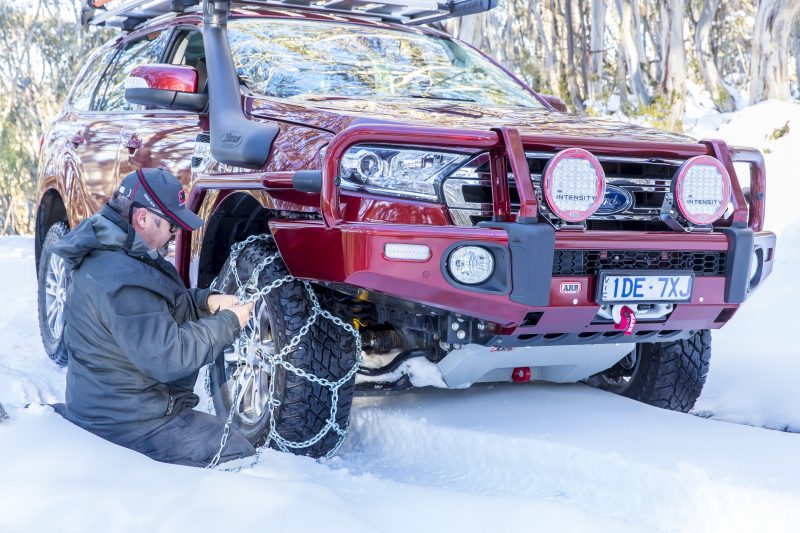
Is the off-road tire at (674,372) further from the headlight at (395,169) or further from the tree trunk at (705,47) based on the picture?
the tree trunk at (705,47)

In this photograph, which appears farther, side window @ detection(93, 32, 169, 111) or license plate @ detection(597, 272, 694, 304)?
side window @ detection(93, 32, 169, 111)

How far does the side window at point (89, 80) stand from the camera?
20.5 ft

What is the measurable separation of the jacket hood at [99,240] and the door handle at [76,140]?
258 centimetres

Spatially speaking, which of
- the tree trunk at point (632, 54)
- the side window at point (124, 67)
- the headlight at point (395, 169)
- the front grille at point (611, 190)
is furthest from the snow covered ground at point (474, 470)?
the tree trunk at point (632, 54)

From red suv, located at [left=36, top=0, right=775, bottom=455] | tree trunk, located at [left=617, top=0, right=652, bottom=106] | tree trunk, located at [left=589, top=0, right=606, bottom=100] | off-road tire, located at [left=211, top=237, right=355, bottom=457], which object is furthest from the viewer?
tree trunk, located at [left=617, top=0, right=652, bottom=106]

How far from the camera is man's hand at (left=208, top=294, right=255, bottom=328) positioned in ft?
11.3

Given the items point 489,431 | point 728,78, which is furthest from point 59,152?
point 728,78

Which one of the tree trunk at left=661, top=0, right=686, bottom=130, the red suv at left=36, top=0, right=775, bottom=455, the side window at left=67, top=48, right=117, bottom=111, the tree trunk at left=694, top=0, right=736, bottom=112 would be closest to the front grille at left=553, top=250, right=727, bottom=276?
the red suv at left=36, top=0, right=775, bottom=455

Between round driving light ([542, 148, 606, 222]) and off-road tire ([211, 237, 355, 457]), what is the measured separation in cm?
102

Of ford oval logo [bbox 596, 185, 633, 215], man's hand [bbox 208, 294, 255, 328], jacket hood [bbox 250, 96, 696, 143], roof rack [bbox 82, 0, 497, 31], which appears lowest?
man's hand [bbox 208, 294, 255, 328]

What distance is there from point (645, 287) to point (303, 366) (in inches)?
51.4

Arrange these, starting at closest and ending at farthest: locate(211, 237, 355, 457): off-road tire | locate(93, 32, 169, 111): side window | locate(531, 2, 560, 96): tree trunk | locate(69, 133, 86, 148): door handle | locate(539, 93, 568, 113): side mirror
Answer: locate(211, 237, 355, 457): off-road tire → locate(539, 93, 568, 113): side mirror → locate(93, 32, 169, 111): side window → locate(69, 133, 86, 148): door handle → locate(531, 2, 560, 96): tree trunk

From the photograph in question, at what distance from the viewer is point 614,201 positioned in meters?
3.74

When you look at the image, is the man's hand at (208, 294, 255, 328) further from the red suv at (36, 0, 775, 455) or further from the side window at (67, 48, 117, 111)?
the side window at (67, 48, 117, 111)
